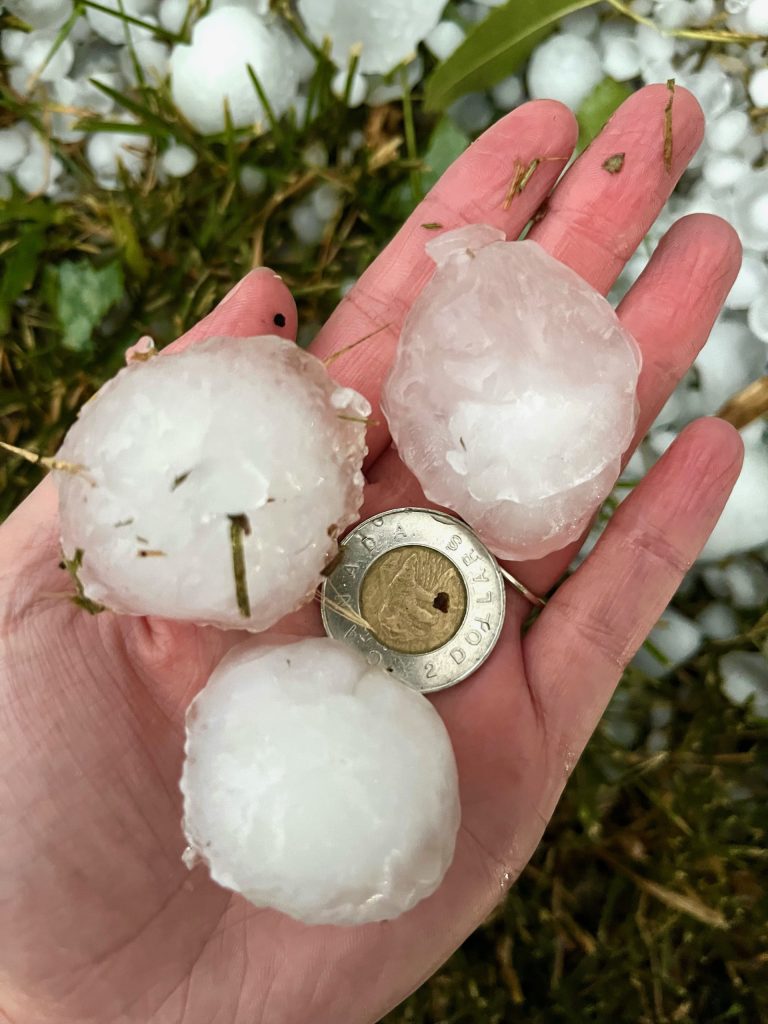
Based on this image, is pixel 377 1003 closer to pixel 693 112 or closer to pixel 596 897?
pixel 596 897

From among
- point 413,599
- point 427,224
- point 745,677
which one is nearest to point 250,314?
point 427,224

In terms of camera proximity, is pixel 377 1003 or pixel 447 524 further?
pixel 447 524

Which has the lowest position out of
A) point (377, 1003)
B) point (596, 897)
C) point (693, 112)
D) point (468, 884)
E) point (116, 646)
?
point (596, 897)

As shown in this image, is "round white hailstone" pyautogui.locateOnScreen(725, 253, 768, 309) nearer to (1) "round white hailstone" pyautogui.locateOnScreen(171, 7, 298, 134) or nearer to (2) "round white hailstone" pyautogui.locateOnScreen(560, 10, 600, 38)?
(2) "round white hailstone" pyautogui.locateOnScreen(560, 10, 600, 38)

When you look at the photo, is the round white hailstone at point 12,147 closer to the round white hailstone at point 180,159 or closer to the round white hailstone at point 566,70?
the round white hailstone at point 180,159

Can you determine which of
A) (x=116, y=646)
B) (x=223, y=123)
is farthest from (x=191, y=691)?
(x=223, y=123)

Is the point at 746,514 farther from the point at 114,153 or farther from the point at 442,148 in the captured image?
the point at 114,153
